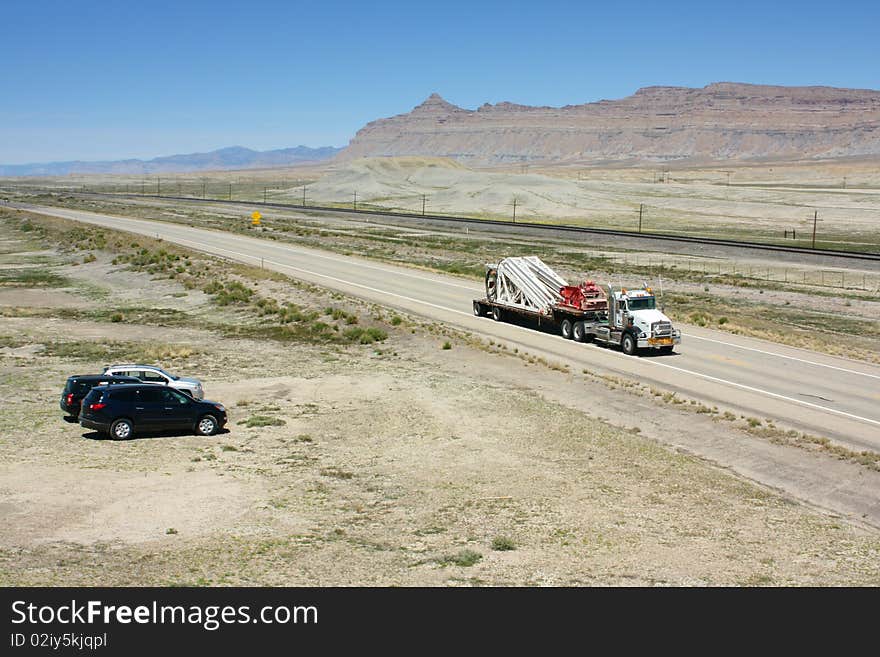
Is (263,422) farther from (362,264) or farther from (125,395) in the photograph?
(362,264)

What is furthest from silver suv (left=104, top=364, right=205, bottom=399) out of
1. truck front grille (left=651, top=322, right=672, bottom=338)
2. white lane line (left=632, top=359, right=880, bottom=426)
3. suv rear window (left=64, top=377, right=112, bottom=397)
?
truck front grille (left=651, top=322, right=672, bottom=338)

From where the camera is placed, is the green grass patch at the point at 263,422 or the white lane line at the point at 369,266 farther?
the white lane line at the point at 369,266

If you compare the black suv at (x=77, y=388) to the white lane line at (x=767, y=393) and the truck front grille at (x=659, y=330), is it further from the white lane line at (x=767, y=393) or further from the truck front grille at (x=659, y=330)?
the truck front grille at (x=659, y=330)

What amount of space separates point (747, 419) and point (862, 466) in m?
4.88

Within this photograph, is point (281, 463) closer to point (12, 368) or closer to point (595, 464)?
point (595, 464)

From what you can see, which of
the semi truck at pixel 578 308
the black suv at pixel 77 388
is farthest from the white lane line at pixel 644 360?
the black suv at pixel 77 388

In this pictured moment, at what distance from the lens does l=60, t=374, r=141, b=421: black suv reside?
1056 inches

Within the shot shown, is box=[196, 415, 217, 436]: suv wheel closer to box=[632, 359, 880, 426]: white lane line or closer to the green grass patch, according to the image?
the green grass patch

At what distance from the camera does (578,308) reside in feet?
142

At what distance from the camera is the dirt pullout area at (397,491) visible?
634 inches

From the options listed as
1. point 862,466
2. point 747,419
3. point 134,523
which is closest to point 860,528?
point 862,466

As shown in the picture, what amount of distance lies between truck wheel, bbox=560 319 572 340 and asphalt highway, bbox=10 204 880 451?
1.64 ft

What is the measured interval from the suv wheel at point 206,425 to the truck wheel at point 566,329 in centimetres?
2199

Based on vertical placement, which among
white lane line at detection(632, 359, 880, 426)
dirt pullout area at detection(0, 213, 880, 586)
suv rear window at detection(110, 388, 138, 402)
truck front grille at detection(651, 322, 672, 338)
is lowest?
dirt pullout area at detection(0, 213, 880, 586)
